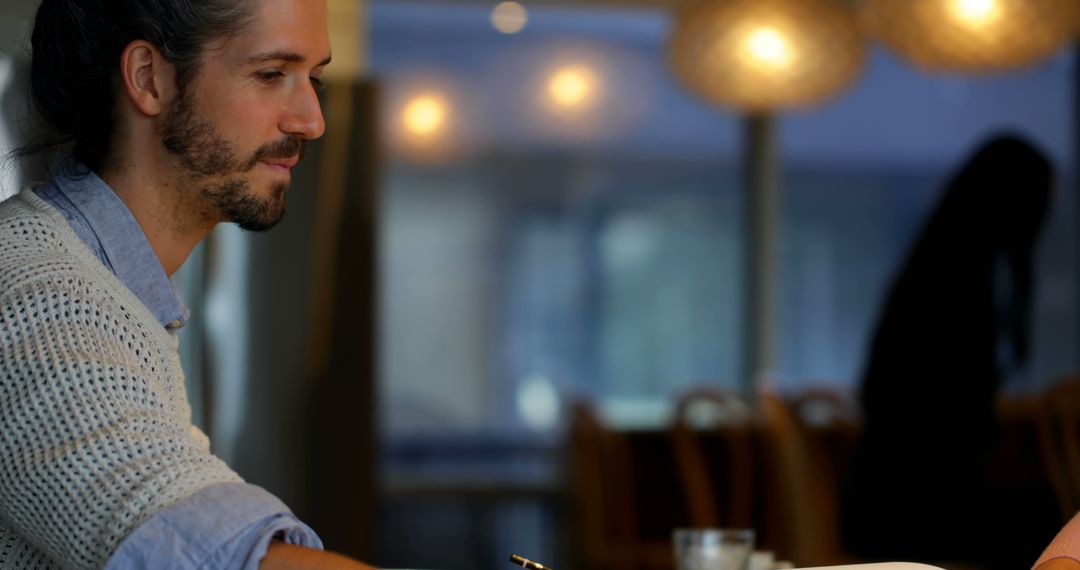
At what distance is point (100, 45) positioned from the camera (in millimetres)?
860

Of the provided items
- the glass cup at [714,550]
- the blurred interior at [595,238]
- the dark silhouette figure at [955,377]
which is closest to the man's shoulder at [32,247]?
the glass cup at [714,550]

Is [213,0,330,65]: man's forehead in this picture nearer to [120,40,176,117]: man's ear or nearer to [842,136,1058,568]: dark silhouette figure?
[120,40,176,117]: man's ear

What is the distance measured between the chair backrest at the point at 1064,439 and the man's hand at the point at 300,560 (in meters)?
2.98

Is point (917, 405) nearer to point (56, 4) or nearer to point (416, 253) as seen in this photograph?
point (56, 4)

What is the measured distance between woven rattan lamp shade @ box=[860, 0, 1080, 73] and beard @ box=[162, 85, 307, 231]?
2384 mm

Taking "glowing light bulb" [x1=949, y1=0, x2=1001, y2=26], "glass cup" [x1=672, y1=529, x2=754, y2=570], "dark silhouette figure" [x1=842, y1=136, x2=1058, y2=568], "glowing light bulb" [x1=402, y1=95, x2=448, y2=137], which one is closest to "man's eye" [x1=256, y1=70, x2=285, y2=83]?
"glass cup" [x1=672, y1=529, x2=754, y2=570]

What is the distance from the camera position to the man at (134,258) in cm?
62

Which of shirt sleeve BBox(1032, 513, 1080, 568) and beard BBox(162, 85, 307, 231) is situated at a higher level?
beard BBox(162, 85, 307, 231)

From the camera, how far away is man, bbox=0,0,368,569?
2.04 ft

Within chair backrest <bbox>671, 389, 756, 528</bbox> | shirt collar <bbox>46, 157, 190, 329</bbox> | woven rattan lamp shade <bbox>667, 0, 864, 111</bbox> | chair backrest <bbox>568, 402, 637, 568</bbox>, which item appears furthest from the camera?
chair backrest <bbox>568, 402, 637, 568</bbox>

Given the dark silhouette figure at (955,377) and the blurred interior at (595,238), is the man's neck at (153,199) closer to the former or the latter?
the dark silhouette figure at (955,377)

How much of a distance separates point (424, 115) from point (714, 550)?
3.92 meters

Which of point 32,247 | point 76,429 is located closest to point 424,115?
point 32,247

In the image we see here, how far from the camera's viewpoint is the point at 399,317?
4.78 m
